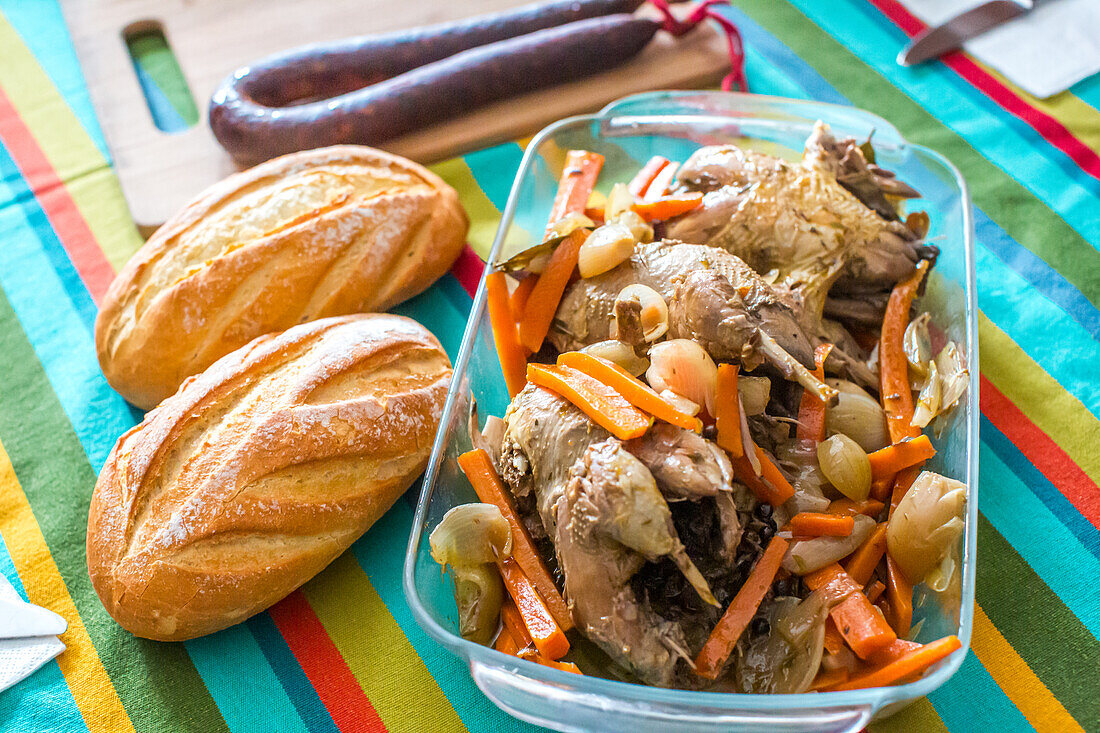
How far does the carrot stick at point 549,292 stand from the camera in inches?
70.9

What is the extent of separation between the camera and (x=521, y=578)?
1516 millimetres

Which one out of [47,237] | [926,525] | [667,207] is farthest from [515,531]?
[47,237]

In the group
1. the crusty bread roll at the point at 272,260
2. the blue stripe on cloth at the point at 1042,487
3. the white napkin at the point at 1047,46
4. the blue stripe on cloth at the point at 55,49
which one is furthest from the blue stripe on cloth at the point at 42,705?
the white napkin at the point at 1047,46

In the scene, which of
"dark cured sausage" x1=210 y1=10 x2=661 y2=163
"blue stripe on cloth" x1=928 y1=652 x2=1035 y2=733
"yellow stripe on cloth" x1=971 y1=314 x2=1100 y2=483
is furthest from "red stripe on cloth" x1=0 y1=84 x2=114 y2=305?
"yellow stripe on cloth" x1=971 y1=314 x2=1100 y2=483

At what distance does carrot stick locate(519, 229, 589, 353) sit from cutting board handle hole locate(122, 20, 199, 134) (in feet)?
5.80

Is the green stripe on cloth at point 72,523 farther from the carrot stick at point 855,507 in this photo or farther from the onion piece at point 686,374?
the carrot stick at point 855,507

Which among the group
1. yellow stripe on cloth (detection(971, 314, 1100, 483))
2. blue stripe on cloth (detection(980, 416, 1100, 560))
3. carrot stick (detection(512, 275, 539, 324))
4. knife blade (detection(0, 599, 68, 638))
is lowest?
knife blade (detection(0, 599, 68, 638))

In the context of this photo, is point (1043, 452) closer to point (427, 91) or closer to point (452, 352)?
point (452, 352)

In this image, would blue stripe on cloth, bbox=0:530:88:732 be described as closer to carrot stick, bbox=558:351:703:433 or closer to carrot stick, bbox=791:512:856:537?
carrot stick, bbox=558:351:703:433

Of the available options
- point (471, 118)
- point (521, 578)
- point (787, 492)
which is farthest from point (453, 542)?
point (471, 118)

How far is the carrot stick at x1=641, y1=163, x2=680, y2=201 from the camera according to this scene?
2090 mm

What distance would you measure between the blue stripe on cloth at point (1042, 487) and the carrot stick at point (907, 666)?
0.72m

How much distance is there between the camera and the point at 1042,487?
1920 millimetres

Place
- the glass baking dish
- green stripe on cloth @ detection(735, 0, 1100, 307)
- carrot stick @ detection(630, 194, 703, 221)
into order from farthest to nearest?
green stripe on cloth @ detection(735, 0, 1100, 307) < carrot stick @ detection(630, 194, 703, 221) < the glass baking dish
